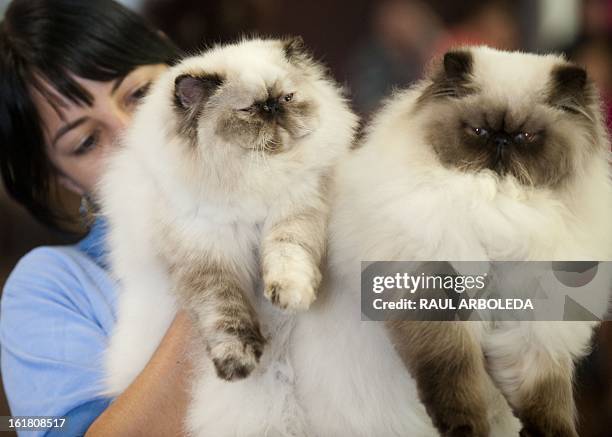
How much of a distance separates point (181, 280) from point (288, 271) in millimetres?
244

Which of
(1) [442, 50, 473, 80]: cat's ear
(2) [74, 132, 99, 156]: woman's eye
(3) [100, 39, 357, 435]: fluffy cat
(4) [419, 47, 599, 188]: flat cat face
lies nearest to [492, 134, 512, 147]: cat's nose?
(4) [419, 47, 599, 188]: flat cat face

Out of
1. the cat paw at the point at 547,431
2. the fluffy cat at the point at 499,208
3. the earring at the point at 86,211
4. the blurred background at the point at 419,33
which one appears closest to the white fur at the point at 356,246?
the fluffy cat at the point at 499,208

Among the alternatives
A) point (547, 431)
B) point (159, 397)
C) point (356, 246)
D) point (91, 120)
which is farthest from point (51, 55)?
point (547, 431)

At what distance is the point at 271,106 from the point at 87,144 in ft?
2.32

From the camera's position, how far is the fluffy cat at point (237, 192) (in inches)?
42.3

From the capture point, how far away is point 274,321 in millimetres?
1112

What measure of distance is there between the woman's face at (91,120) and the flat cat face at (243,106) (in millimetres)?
454

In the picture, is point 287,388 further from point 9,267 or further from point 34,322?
point 9,267

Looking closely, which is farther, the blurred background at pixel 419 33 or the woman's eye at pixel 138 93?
the woman's eye at pixel 138 93

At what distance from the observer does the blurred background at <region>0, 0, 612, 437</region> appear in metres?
1.32

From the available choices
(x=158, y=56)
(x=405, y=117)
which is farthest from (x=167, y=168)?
(x=158, y=56)

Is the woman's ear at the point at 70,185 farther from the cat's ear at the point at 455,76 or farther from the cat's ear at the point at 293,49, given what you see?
the cat's ear at the point at 455,76

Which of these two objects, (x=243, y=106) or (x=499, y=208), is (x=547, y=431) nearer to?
(x=499, y=208)

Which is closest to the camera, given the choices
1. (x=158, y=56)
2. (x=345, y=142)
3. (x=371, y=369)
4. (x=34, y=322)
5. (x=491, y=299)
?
(x=491, y=299)
